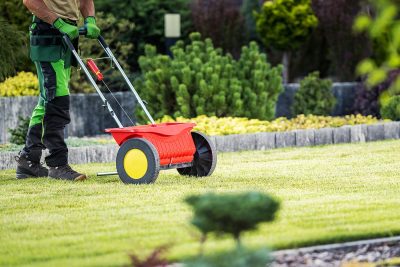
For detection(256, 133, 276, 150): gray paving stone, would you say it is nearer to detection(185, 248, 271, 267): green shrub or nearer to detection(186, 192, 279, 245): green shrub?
detection(186, 192, 279, 245): green shrub

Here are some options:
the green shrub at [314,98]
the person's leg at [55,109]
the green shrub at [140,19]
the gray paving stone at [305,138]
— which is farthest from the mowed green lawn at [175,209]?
the green shrub at [140,19]

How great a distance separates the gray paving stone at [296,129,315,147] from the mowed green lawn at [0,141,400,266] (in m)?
1.61

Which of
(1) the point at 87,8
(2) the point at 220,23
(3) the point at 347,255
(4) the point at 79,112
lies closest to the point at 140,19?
(2) the point at 220,23

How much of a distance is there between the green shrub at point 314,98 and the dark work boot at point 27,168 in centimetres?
704

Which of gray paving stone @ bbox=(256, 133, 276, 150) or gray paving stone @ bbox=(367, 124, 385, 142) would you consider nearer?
gray paving stone @ bbox=(256, 133, 276, 150)

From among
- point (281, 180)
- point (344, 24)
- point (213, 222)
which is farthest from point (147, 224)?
point (344, 24)

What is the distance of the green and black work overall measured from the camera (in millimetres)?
8633

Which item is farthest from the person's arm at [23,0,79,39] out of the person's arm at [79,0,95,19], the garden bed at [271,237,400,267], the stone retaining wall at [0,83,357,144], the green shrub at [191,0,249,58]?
the green shrub at [191,0,249,58]

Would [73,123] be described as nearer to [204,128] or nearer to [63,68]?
[204,128]

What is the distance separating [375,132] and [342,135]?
441mm

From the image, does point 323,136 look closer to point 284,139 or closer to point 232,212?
point 284,139

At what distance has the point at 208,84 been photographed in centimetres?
1342

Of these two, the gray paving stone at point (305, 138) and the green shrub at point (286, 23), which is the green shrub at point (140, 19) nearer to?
the green shrub at point (286, 23)

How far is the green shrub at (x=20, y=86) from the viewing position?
13.6 metres
